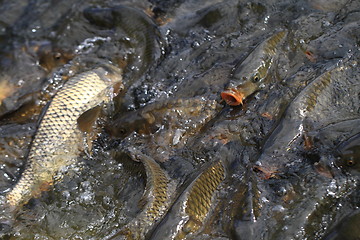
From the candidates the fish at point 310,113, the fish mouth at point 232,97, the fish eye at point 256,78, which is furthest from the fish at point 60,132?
the fish at point 310,113

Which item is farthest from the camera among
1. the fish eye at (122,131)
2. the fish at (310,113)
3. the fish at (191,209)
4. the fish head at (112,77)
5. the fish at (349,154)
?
the fish head at (112,77)

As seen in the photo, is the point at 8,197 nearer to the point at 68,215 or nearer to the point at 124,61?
the point at 68,215

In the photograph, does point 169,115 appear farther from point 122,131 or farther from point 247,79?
point 247,79

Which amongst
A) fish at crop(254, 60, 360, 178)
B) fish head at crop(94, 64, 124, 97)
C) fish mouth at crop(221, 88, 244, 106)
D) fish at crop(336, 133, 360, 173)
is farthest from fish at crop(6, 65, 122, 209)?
fish at crop(336, 133, 360, 173)

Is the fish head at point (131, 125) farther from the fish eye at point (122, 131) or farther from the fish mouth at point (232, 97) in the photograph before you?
the fish mouth at point (232, 97)

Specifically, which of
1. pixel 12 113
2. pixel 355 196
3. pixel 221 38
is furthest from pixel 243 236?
pixel 12 113

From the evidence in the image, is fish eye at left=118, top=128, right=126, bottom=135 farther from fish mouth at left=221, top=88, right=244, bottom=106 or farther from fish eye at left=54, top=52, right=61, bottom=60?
fish eye at left=54, top=52, right=61, bottom=60
